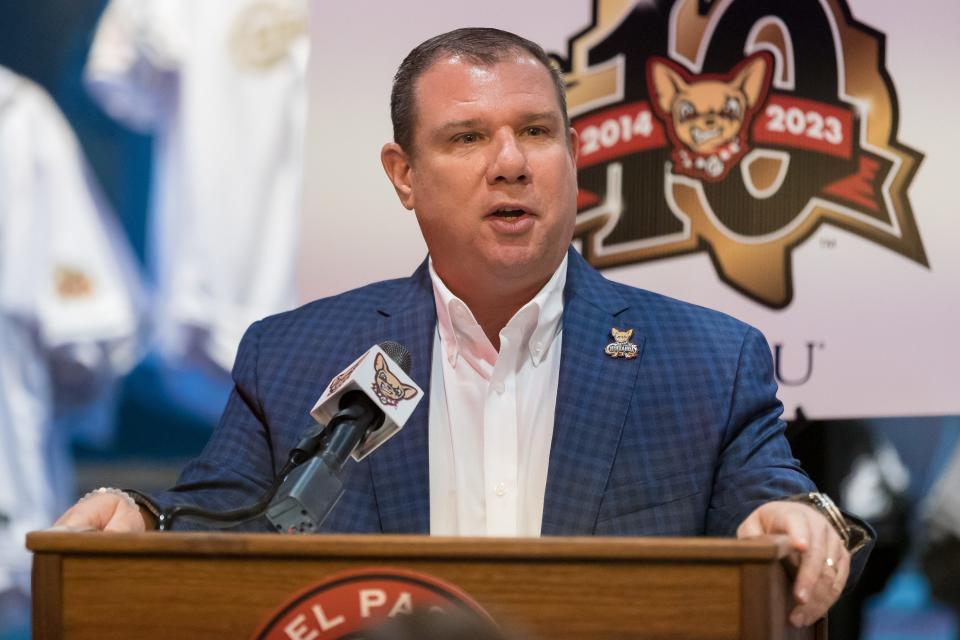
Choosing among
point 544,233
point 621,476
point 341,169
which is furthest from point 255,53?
point 621,476

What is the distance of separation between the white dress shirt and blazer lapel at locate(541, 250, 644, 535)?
0.07 metres

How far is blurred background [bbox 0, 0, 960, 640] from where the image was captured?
295cm

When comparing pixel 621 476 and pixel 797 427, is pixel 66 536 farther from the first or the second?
pixel 797 427

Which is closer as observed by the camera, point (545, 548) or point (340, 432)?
point (545, 548)

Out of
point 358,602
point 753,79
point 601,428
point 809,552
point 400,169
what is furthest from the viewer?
point 753,79

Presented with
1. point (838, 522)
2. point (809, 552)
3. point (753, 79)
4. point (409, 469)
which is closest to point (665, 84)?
point (753, 79)

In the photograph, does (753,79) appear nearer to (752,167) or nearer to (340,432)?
→ (752,167)

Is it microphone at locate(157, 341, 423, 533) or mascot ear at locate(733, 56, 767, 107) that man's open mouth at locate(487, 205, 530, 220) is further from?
mascot ear at locate(733, 56, 767, 107)

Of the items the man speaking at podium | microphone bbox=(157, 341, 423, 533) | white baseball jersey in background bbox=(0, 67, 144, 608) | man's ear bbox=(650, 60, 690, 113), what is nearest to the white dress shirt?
the man speaking at podium

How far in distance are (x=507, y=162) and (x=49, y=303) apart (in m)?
1.43

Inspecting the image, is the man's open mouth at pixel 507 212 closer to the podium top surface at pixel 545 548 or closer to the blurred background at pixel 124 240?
the blurred background at pixel 124 240

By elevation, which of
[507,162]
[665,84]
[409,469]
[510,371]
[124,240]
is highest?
[665,84]

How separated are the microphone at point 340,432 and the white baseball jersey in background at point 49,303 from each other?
1622 mm

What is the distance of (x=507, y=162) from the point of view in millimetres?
2125
